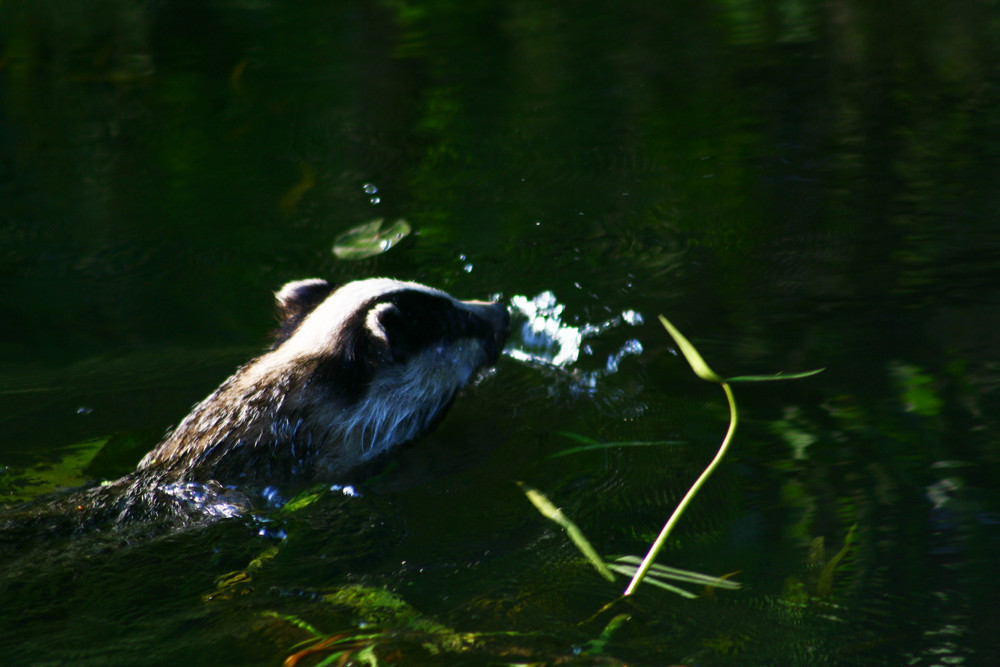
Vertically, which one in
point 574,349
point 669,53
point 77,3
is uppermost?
point 77,3

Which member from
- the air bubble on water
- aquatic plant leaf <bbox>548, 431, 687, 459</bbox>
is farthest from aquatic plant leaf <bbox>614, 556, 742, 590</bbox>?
the air bubble on water

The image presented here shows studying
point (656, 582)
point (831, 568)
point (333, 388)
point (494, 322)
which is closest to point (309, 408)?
point (333, 388)

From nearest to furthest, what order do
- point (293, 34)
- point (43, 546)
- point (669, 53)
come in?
point (43, 546) < point (669, 53) < point (293, 34)

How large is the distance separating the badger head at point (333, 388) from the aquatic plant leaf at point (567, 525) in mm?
780

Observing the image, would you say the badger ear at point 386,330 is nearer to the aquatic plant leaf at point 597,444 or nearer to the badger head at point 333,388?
the badger head at point 333,388

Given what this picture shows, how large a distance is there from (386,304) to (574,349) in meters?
1.22

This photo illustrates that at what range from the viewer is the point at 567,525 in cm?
370

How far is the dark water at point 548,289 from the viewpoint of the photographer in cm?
337

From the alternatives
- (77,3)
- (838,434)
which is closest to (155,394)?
(838,434)

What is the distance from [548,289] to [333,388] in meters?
1.78

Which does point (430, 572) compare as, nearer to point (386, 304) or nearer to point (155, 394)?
point (386, 304)

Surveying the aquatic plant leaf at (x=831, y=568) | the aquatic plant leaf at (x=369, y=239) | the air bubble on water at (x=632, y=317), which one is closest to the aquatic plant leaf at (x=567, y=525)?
the aquatic plant leaf at (x=831, y=568)

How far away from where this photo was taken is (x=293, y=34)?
33.1 feet

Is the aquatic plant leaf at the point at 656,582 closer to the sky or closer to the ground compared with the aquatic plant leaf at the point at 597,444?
closer to the sky
